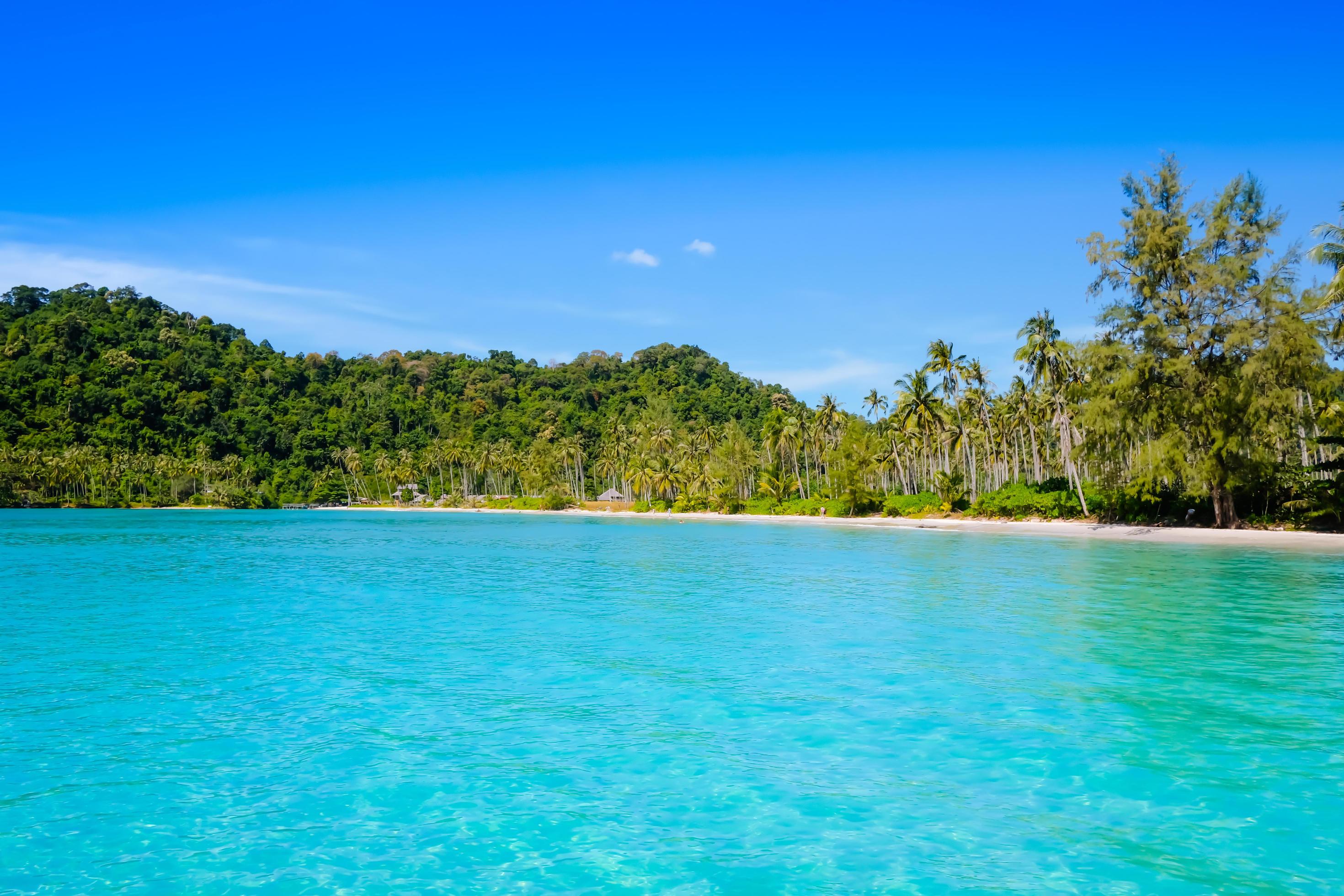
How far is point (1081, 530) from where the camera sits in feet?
145

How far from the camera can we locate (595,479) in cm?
13312

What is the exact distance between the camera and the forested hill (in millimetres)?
129375

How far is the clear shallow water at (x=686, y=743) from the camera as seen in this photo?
266 inches

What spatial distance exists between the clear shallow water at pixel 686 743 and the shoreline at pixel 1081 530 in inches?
517

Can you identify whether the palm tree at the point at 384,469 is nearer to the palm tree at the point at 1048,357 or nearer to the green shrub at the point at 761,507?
the green shrub at the point at 761,507

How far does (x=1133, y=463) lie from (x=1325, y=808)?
35146mm

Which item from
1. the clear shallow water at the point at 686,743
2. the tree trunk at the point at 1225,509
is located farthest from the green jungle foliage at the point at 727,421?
the clear shallow water at the point at 686,743

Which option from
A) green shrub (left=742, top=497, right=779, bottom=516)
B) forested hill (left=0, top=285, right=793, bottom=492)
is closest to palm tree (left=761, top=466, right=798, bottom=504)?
green shrub (left=742, top=497, right=779, bottom=516)

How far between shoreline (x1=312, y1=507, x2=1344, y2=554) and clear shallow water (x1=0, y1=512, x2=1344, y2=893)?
→ 13.1 m

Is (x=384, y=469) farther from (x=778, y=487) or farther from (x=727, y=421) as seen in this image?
(x=778, y=487)

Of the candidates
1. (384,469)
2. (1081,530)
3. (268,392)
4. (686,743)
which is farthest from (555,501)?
(686,743)

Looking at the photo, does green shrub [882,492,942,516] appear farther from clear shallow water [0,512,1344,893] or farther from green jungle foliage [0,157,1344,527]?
clear shallow water [0,512,1344,893]

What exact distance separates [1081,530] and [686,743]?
134ft

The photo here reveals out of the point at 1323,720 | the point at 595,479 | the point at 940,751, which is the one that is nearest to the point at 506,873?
the point at 940,751
